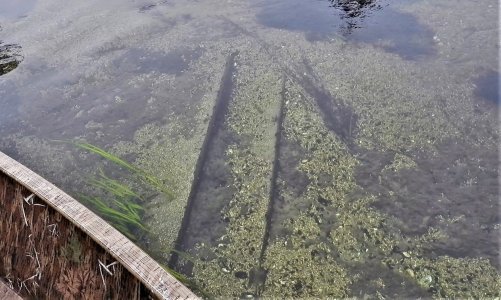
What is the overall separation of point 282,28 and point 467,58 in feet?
5.56

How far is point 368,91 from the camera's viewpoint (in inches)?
126

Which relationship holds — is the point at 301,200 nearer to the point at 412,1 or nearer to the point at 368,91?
the point at 368,91

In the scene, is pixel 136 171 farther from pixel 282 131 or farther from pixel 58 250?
pixel 282 131

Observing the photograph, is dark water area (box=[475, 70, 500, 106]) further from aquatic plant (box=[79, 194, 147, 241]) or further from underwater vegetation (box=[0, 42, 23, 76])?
underwater vegetation (box=[0, 42, 23, 76])

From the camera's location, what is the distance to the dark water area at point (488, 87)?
3.01 metres

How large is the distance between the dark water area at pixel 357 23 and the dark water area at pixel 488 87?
0.50 meters

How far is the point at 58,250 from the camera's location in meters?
2.21

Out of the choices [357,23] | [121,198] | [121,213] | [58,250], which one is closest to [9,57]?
[121,198]

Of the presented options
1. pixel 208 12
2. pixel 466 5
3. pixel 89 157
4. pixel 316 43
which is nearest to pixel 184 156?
pixel 89 157

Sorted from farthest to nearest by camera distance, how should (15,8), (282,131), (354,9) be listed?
1. (15,8)
2. (354,9)
3. (282,131)

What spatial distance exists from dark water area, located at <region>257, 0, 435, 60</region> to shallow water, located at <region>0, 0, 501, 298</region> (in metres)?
0.02

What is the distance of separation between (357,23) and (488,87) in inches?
53.3

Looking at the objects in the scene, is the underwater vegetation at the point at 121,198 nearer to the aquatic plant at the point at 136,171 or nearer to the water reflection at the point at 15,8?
the aquatic plant at the point at 136,171

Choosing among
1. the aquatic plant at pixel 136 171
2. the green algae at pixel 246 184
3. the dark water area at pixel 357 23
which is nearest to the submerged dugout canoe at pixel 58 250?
the green algae at pixel 246 184
